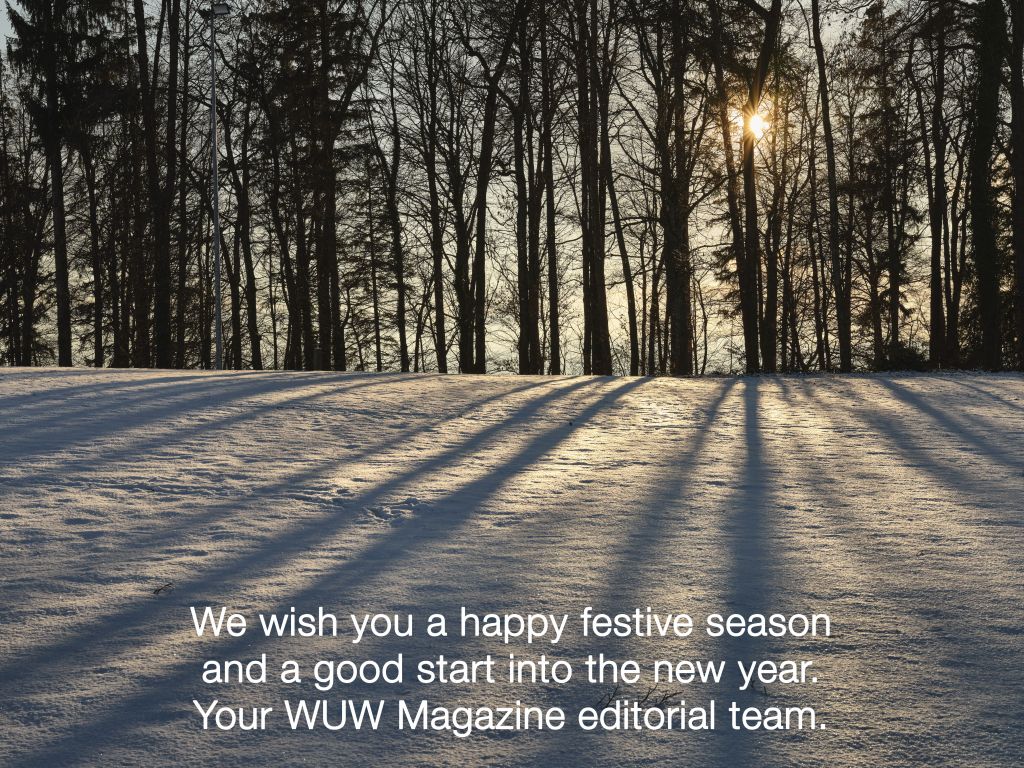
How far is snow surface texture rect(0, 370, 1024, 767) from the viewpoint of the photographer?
2.88m

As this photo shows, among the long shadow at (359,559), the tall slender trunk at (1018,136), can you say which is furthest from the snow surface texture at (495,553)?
the tall slender trunk at (1018,136)

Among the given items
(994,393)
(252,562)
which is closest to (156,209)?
(994,393)

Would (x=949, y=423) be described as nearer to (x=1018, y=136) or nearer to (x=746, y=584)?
(x=746, y=584)

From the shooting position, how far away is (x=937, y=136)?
24.2 meters

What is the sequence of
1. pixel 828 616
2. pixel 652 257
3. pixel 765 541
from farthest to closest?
pixel 652 257 → pixel 765 541 → pixel 828 616

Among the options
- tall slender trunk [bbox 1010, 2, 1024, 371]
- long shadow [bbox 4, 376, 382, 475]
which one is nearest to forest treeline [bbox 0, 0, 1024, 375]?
tall slender trunk [bbox 1010, 2, 1024, 371]

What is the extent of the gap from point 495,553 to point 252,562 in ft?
4.20

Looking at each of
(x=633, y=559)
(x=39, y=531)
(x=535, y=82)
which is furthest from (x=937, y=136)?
(x=39, y=531)

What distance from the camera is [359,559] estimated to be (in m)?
4.67

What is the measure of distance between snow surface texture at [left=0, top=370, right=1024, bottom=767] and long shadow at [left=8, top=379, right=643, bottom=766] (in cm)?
1

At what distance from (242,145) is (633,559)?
24829 millimetres

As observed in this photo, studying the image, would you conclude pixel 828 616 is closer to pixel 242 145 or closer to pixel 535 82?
pixel 535 82

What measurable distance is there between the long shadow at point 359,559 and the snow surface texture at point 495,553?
0.6 inches

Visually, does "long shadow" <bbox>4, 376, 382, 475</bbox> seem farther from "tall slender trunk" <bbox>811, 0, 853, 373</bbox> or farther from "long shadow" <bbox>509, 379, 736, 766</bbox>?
"tall slender trunk" <bbox>811, 0, 853, 373</bbox>
